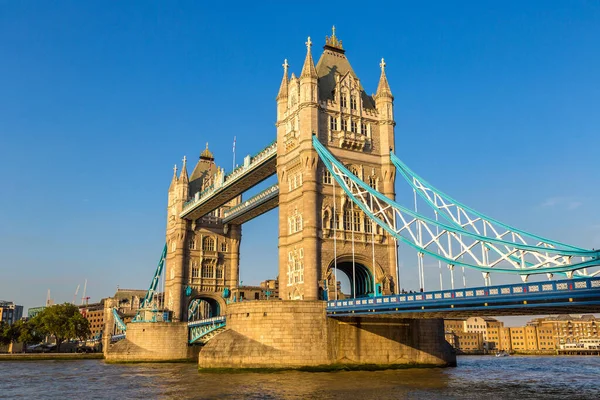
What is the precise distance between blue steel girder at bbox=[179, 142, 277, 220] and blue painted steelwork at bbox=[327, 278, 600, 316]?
784 inches

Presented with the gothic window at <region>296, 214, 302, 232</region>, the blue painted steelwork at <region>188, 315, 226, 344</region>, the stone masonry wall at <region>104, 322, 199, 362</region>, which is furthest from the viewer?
the stone masonry wall at <region>104, 322, 199, 362</region>

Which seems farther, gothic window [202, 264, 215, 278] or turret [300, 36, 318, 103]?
gothic window [202, 264, 215, 278]

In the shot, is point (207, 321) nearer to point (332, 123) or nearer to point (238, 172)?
point (238, 172)

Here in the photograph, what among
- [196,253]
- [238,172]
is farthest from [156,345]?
[238,172]

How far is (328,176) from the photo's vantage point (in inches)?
1927

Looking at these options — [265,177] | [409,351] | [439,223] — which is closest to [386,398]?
[439,223]

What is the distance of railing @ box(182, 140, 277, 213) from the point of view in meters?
55.5

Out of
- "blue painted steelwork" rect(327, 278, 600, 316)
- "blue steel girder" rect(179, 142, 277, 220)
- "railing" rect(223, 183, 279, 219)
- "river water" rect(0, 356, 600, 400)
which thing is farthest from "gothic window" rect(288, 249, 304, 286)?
"railing" rect(223, 183, 279, 219)

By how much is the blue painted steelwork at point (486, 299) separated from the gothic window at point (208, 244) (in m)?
41.6

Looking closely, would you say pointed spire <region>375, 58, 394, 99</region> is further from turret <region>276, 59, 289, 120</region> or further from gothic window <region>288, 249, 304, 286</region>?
gothic window <region>288, 249, 304, 286</region>

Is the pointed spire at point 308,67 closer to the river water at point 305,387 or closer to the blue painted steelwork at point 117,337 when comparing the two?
the river water at point 305,387

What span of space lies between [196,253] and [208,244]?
7.92ft

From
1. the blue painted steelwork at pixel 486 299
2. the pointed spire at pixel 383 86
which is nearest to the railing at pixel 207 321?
the blue painted steelwork at pixel 486 299

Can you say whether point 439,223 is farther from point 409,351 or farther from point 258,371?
point 258,371
